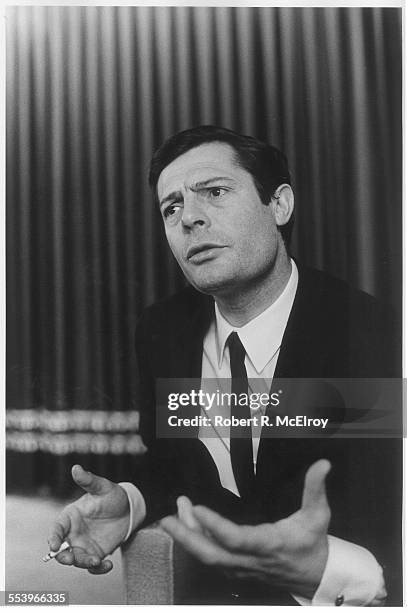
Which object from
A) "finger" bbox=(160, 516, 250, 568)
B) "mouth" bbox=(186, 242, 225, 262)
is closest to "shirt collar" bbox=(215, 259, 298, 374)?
"mouth" bbox=(186, 242, 225, 262)

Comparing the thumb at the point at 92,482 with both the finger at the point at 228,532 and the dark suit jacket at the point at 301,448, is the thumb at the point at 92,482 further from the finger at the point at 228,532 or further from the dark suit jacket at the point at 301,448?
the finger at the point at 228,532

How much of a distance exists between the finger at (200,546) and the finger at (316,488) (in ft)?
1.14

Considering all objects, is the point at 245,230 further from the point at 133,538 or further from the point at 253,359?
the point at 133,538

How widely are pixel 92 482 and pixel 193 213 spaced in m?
1.21

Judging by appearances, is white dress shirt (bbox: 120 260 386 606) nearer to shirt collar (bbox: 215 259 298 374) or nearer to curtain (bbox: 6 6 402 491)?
shirt collar (bbox: 215 259 298 374)

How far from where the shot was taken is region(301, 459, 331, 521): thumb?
2.66 m

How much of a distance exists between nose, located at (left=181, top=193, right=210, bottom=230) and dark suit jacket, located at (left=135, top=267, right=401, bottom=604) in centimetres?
28

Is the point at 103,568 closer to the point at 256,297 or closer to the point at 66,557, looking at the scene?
the point at 66,557

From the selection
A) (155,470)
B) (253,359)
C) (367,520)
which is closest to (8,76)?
(253,359)

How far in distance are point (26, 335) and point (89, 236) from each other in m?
0.51

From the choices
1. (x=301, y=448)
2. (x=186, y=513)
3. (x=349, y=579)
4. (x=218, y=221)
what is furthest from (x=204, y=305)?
(x=349, y=579)

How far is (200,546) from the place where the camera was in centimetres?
267

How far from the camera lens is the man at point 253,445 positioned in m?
2.66

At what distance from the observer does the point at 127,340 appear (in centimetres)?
274
